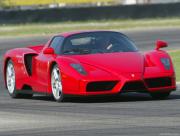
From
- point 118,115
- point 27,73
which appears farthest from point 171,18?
point 118,115

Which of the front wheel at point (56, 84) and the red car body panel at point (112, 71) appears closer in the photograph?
the red car body panel at point (112, 71)

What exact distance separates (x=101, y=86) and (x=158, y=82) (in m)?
0.93

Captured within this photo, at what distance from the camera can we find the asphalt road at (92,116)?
9570 mm

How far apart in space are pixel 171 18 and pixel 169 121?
35579 mm

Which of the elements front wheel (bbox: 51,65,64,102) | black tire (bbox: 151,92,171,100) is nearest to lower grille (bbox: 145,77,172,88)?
black tire (bbox: 151,92,171,100)

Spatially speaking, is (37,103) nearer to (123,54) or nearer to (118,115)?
(123,54)

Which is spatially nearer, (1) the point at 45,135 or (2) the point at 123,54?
(1) the point at 45,135

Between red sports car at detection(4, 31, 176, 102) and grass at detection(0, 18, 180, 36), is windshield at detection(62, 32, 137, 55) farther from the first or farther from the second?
grass at detection(0, 18, 180, 36)

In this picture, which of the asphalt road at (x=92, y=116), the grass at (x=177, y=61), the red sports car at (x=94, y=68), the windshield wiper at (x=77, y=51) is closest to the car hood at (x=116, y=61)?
the red sports car at (x=94, y=68)

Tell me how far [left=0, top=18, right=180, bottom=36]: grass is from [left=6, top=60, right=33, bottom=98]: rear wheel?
24.6m

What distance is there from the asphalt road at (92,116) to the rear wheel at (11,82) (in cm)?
17

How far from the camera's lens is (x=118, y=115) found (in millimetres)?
11180

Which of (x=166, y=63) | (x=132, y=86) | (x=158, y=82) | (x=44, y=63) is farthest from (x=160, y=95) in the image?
(x=44, y=63)

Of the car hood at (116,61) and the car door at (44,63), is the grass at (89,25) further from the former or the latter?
the car hood at (116,61)
